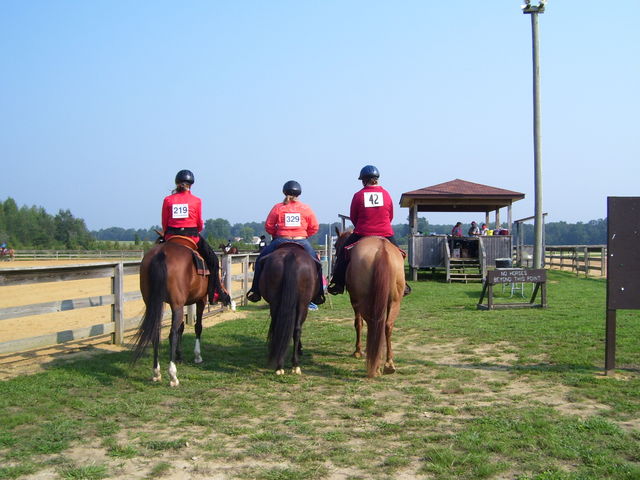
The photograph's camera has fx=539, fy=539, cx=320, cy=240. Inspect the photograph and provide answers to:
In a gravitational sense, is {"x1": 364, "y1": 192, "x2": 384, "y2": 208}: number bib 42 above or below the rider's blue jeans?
above

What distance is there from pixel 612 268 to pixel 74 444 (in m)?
5.76

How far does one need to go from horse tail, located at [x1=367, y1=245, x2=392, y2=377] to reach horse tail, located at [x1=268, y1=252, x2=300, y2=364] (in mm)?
901

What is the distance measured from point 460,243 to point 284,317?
1671cm

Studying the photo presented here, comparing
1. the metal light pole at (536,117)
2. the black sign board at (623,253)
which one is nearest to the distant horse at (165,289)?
the black sign board at (623,253)

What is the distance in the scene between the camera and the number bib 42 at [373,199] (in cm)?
679

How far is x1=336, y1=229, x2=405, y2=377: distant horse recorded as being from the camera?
6.05 m

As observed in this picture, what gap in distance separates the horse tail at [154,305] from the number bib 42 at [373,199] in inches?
101

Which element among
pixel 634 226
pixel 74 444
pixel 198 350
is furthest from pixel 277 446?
pixel 634 226

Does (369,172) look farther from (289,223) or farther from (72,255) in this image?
(72,255)

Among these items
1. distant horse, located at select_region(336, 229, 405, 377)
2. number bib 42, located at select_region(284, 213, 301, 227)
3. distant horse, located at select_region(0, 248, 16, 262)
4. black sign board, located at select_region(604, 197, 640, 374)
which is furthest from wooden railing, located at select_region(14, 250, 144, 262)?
black sign board, located at select_region(604, 197, 640, 374)

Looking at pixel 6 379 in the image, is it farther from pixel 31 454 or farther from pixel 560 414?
pixel 560 414

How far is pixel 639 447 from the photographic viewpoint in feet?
12.5

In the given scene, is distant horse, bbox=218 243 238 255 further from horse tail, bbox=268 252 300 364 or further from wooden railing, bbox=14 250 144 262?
wooden railing, bbox=14 250 144 262

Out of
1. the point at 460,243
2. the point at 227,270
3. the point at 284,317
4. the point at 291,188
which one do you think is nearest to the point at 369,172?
the point at 291,188
